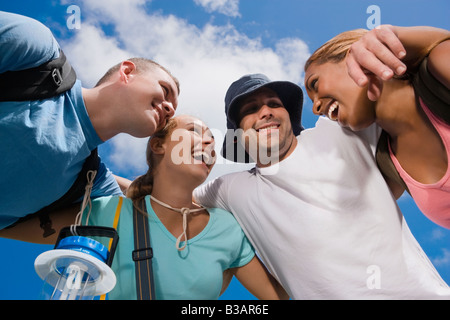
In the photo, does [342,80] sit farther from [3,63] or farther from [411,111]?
[3,63]

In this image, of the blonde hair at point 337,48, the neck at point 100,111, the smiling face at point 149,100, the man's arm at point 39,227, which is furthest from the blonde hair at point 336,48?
the man's arm at point 39,227

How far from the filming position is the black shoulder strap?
1.44 metres

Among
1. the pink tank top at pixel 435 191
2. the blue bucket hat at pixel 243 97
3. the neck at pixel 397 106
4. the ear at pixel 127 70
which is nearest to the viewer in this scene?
the pink tank top at pixel 435 191

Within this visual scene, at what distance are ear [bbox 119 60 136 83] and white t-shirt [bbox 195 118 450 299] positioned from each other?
91 centimetres

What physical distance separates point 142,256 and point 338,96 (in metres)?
1.28

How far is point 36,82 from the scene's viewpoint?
4.84 feet

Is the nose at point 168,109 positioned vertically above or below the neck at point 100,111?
above

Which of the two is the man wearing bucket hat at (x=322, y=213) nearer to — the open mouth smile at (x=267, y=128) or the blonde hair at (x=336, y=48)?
the open mouth smile at (x=267, y=128)

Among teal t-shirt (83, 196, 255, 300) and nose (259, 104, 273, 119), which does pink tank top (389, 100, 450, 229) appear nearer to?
nose (259, 104, 273, 119)

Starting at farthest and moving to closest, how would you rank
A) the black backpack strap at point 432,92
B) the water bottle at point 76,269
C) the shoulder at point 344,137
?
1. the shoulder at point 344,137
2. the black backpack strap at point 432,92
3. the water bottle at point 76,269

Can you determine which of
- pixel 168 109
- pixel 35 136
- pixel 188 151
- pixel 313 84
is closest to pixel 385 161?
pixel 313 84

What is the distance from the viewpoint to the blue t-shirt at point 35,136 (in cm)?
139

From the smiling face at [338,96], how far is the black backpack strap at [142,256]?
3.73ft
